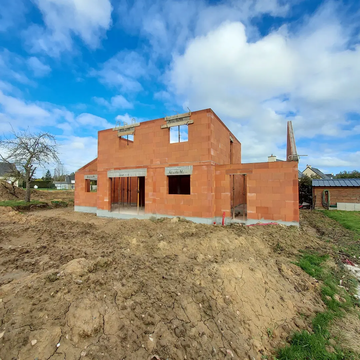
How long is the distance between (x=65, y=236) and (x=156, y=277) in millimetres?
5821

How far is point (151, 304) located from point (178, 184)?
43.2 feet

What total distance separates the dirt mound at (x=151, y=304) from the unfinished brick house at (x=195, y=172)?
352 cm

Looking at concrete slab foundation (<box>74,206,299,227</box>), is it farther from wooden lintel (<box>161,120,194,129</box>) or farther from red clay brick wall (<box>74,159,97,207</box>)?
wooden lintel (<box>161,120,194,129</box>)

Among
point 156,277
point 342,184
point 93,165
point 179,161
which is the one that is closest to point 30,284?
point 156,277

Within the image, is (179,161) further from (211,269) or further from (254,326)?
(254,326)

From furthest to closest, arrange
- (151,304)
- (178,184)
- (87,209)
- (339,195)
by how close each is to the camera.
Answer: (339,195) → (178,184) → (87,209) → (151,304)

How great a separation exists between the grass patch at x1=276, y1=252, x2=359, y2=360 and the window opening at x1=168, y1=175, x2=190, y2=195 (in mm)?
11600

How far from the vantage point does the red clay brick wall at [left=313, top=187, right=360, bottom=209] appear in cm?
1611

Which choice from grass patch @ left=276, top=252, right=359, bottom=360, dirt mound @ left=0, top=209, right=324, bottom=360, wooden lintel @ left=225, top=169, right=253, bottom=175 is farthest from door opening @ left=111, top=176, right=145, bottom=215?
grass patch @ left=276, top=252, right=359, bottom=360

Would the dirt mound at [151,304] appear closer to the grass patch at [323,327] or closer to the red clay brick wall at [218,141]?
the grass patch at [323,327]

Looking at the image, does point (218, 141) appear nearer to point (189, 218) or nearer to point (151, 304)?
point (189, 218)

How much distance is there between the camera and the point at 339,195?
16625 mm

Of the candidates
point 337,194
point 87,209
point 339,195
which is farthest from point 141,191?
point 339,195

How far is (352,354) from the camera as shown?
2.72 m
